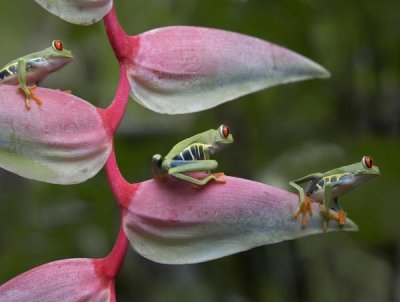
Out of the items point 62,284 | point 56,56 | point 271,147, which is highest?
point 56,56

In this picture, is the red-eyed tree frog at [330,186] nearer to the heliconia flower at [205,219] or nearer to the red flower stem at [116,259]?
the heliconia flower at [205,219]

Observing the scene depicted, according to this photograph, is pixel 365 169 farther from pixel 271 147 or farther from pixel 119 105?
pixel 271 147

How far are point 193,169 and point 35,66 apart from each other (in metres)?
0.17

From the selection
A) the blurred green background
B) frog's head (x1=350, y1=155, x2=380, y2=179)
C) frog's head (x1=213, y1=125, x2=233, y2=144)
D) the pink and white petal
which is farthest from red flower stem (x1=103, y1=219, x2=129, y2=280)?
the blurred green background

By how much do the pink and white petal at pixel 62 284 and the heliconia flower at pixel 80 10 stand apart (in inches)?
7.7

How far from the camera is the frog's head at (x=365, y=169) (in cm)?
72

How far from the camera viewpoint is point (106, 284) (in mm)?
643

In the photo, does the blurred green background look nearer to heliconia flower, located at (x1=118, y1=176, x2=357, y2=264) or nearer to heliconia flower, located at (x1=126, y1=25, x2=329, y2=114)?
heliconia flower, located at (x1=126, y1=25, x2=329, y2=114)

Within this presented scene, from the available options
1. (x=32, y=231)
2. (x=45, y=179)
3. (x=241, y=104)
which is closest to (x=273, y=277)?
(x=241, y=104)

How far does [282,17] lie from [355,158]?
269mm

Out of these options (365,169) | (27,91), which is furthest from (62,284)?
(365,169)

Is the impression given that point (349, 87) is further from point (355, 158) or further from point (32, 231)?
point (32, 231)

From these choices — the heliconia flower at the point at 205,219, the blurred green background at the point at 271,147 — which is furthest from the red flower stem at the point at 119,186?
the blurred green background at the point at 271,147

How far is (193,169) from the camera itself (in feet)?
2.08
